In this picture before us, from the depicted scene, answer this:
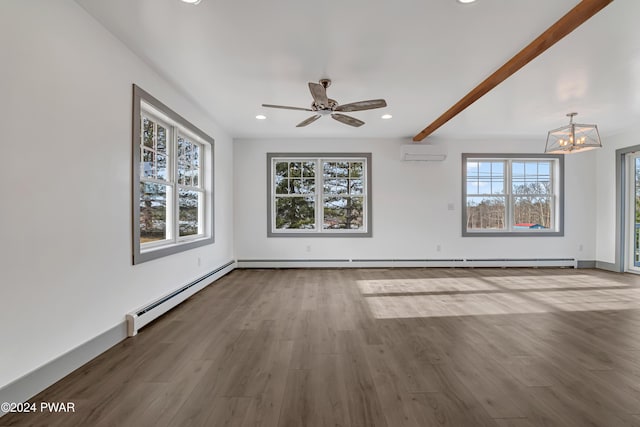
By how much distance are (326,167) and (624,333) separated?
477cm

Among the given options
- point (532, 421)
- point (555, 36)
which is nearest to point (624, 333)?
point (532, 421)

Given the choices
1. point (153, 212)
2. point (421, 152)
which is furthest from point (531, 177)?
point (153, 212)

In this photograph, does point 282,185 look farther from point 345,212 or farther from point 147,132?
point 147,132

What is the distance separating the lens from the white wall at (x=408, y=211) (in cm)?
602

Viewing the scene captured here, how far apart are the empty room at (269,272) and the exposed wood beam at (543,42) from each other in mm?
20

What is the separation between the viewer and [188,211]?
14.4 ft

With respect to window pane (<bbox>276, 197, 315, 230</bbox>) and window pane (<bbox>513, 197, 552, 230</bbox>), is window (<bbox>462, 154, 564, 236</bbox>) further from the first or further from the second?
window pane (<bbox>276, 197, 315, 230</bbox>)

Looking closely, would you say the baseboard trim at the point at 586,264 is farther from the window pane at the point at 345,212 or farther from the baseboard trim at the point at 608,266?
the window pane at the point at 345,212

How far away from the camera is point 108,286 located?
2475 mm

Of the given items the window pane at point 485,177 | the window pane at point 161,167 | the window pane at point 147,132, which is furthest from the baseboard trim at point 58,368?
the window pane at point 485,177

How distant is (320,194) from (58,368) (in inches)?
185

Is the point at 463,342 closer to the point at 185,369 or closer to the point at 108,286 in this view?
the point at 185,369

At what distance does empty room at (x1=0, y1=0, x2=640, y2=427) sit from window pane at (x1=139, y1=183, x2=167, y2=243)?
0.02m

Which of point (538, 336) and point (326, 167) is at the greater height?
point (326, 167)
